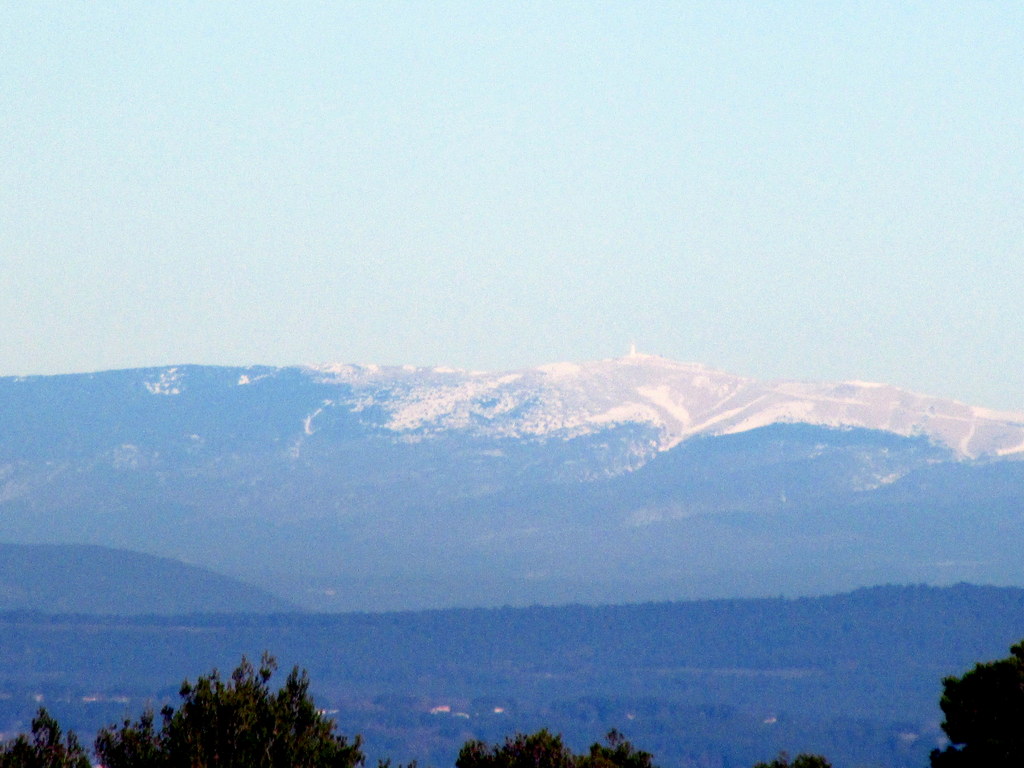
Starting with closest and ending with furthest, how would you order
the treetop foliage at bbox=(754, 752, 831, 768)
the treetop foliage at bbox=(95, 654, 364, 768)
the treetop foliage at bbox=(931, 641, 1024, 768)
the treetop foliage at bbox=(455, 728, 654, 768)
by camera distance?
1. the treetop foliage at bbox=(95, 654, 364, 768)
2. the treetop foliage at bbox=(931, 641, 1024, 768)
3. the treetop foliage at bbox=(455, 728, 654, 768)
4. the treetop foliage at bbox=(754, 752, 831, 768)

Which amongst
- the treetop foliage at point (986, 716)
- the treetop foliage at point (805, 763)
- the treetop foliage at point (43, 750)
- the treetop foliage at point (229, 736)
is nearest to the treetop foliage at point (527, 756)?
the treetop foliage at point (229, 736)

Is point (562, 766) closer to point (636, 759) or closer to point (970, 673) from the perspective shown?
point (636, 759)

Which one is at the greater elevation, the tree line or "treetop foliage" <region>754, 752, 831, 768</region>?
the tree line

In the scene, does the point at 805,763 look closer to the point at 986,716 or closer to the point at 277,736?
the point at 986,716

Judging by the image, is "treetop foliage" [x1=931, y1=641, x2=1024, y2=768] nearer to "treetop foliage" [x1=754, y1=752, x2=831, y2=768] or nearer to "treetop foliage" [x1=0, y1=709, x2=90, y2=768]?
"treetop foliage" [x1=754, y1=752, x2=831, y2=768]

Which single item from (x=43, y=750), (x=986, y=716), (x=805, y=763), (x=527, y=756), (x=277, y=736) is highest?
(x=986, y=716)

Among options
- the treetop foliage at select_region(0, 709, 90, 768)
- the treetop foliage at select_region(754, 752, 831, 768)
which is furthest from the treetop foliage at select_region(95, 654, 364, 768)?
the treetop foliage at select_region(754, 752, 831, 768)

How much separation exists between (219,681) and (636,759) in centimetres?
1000

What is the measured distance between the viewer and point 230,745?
38438 millimetres

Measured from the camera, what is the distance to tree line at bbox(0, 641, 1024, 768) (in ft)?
125

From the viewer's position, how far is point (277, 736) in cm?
3884

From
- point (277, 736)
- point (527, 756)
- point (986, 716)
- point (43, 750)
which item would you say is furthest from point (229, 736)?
point (986, 716)

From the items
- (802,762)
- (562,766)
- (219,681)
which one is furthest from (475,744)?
(802,762)

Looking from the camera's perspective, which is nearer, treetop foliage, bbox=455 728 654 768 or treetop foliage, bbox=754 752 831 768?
treetop foliage, bbox=455 728 654 768
